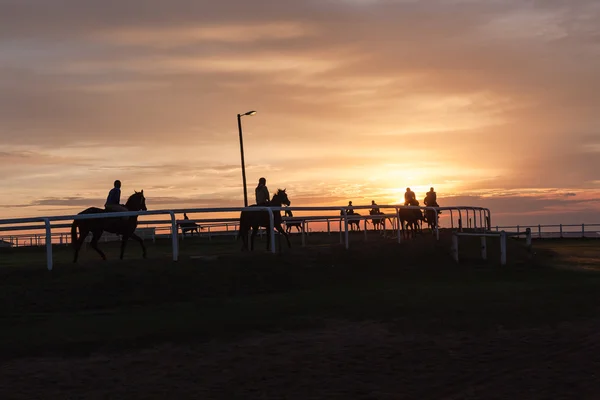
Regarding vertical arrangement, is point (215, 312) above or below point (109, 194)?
below

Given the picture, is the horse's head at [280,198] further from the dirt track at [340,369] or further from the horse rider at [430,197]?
the dirt track at [340,369]

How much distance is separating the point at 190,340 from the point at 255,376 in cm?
221

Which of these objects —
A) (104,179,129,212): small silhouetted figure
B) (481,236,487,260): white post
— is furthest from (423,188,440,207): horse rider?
(104,179,129,212): small silhouetted figure

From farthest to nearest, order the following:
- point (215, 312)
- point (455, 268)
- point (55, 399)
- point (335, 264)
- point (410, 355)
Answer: point (455, 268) → point (335, 264) → point (215, 312) → point (410, 355) → point (55, 399)

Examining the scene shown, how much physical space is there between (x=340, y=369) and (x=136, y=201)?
12213mm

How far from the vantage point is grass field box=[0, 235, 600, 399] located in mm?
7883

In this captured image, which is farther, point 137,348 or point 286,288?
point 286,288

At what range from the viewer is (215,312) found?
12711 mm

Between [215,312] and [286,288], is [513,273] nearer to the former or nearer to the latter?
[286,288]

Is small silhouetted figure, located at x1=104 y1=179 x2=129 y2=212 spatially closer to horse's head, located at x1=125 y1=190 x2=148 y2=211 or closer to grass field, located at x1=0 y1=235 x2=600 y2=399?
horse's head, located at x1=125 y1=190 x2=148 y2=211

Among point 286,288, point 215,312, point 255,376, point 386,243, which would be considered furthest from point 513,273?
point 255,376

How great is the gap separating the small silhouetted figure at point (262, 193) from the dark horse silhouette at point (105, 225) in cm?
290

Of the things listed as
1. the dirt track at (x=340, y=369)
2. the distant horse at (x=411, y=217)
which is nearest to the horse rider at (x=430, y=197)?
the distant horse at (x=411, y=217)

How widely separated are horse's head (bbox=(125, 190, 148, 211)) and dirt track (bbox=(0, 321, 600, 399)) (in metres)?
9.96
